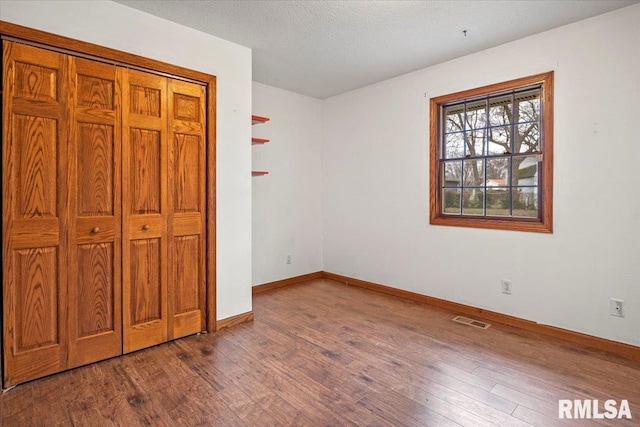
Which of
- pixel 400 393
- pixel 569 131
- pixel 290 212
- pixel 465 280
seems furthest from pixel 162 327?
pixel 569 131

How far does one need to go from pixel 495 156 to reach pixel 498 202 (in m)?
0.45

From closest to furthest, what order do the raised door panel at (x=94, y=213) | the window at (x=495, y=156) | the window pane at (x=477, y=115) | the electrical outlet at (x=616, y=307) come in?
the raised door panel at (x=94, y=213), the electrical outlet at (x=616, y=307), the window at (x=495, y=156), the window pane at (x=477, y=115)

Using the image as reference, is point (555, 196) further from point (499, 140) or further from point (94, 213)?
point (94, 213)

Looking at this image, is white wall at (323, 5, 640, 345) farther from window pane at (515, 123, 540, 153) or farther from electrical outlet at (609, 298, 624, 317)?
window pane at (515, 123, 540, 153)

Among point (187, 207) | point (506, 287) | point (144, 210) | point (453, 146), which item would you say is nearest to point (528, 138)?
point (453, 146)

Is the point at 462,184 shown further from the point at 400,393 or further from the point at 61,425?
the point at 61,425

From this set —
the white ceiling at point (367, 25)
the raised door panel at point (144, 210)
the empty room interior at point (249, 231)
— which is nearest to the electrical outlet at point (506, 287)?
the empty room interior at point (249, 231)

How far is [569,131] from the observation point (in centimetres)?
281

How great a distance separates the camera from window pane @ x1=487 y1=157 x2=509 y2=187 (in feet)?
10.7

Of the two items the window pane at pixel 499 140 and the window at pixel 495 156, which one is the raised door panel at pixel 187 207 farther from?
the window pane at pixel 499 140

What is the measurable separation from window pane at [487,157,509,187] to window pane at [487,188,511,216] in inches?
2.4

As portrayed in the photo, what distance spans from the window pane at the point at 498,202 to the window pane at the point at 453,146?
0.52m

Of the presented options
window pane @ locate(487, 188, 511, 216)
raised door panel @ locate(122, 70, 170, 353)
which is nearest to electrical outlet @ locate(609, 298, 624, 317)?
window pane @ locate(487, 188, 511, 216)

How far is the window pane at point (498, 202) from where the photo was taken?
3.25 m
